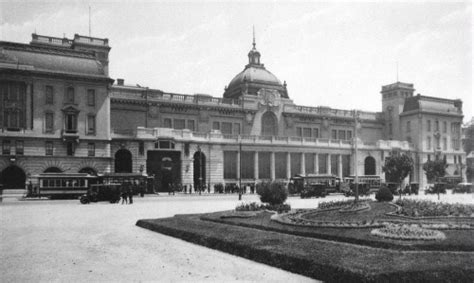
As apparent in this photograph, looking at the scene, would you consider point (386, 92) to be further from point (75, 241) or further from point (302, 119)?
point (75, 241)

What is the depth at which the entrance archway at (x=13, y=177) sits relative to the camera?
4728cm

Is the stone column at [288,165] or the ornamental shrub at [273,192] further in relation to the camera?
the stone column at [288,165]

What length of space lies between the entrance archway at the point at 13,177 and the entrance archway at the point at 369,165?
50.1 metres

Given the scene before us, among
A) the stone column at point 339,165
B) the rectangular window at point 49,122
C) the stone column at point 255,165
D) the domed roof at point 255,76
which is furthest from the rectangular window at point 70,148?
the stone column at point 339,165

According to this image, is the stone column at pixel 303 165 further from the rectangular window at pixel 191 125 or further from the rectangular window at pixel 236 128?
the rectangular window at pixel 191 125

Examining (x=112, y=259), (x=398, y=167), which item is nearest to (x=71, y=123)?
(x=398, y=167)

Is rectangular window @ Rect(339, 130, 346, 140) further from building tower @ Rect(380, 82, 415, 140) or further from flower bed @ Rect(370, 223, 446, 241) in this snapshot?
flower bed @ Rect(370, 223, 446, 241)

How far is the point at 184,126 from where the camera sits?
209 feet

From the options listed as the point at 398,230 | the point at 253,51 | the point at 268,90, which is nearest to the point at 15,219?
the point at 398,230

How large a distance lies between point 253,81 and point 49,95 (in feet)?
104

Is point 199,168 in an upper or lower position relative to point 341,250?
upper

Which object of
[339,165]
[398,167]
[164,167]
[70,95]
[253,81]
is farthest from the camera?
[253,81]

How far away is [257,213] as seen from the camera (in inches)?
840

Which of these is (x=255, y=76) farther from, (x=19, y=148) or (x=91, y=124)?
(x=19, y=148)
